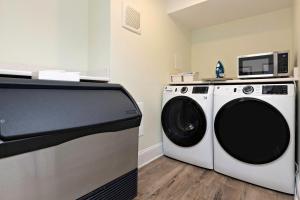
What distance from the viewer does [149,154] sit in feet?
6.17

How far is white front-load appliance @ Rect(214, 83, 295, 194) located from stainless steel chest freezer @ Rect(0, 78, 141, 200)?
0.87 meters

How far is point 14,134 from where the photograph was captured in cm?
60

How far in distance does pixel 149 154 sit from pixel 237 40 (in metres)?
1.94

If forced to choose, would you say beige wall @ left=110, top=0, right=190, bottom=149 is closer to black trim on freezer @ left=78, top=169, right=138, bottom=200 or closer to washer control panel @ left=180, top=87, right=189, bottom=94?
washer control panel @ left=180, top=87, right=189, bottom=94

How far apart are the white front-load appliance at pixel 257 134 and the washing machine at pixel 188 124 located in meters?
0.08

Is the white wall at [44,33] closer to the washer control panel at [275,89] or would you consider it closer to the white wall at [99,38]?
the white wall at [99,38]

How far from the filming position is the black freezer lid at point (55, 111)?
62 cm

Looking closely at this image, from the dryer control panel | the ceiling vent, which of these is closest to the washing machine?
the dryer control panel

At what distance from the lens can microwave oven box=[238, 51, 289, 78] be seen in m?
1.49

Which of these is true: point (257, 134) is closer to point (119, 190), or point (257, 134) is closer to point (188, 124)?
point (188, 124)

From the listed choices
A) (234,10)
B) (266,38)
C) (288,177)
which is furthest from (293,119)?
(234,10)

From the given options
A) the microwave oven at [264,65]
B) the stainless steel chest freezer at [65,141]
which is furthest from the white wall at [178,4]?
the stainless steel chest freezer at [65,141]

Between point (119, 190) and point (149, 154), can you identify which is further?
point (149, 154)

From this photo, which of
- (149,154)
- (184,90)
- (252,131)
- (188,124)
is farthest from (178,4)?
(149,154)
